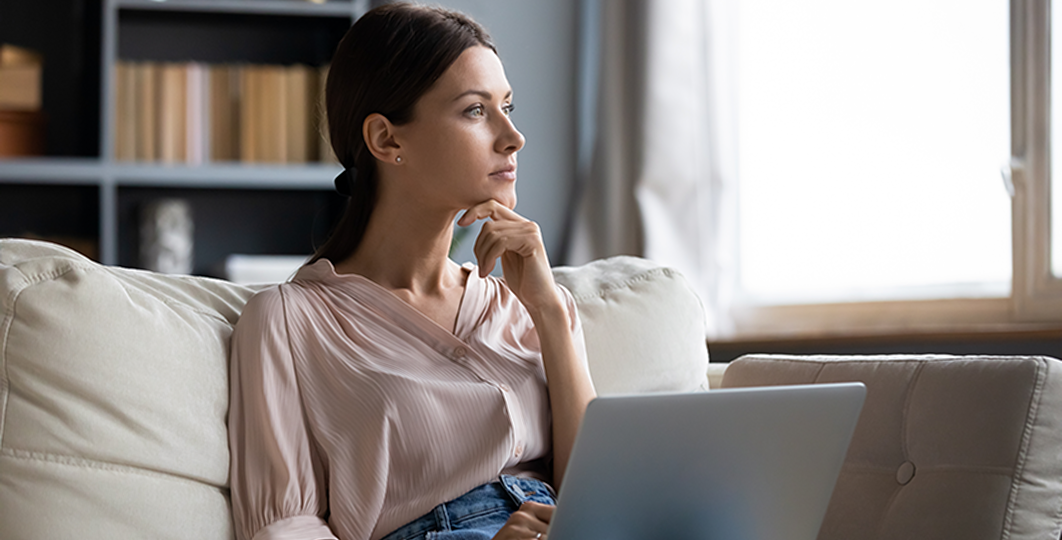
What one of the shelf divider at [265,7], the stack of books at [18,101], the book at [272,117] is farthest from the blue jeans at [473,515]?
the stack of books at [18,101]

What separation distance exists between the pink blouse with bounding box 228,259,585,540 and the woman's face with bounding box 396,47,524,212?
166 millimetres

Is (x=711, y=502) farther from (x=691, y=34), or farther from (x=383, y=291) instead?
(x=691, y=34)

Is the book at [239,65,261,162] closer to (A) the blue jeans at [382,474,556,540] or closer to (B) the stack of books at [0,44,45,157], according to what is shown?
(B) the stack of books at [0,44,45,157]

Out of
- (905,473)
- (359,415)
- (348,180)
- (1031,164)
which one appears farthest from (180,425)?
(1031,164)

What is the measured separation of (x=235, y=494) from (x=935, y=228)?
1789 mm

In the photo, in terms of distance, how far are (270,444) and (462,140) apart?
45 centimetres

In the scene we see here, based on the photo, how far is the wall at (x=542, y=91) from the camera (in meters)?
3.01

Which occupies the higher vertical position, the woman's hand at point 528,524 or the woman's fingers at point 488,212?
the woman's fingers at point 488,212

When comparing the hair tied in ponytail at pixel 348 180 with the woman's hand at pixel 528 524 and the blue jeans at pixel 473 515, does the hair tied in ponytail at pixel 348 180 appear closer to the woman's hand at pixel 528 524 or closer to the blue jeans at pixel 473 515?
the blue jeans at pixel 473 515

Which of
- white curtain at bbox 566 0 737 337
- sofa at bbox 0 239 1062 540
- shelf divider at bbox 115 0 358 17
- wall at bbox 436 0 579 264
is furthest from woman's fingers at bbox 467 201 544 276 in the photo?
shelf divider at bbox 115 0 358 17

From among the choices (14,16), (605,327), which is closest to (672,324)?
(605,327)

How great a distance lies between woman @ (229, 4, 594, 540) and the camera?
1.23 meters

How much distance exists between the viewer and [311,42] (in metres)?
3.10

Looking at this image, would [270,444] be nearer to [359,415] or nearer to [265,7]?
[359,415]
